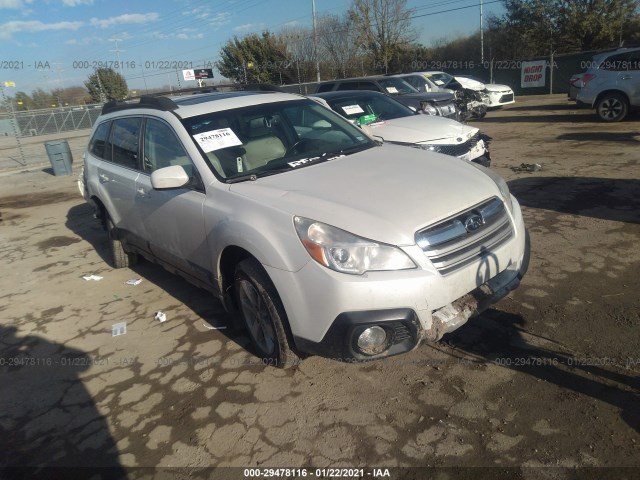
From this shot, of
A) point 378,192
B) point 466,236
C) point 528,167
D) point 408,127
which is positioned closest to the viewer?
point 466,236

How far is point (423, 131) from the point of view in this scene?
267 inches

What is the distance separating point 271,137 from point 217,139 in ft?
1.62

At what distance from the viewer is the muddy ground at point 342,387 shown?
2.48 metres

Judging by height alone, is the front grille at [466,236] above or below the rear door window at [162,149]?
below

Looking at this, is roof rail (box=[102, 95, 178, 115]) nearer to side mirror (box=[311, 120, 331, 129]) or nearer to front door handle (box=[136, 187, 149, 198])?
front door handle (box=[136, 187, 149, 198])

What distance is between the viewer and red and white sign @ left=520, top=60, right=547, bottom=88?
71.7ft

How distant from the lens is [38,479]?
2576mm

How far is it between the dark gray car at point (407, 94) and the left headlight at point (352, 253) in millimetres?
8304

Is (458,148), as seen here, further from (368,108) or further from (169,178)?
(169,178)

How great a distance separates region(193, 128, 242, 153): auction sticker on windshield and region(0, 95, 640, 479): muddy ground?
4.99ft

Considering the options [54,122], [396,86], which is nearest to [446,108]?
[396,86]

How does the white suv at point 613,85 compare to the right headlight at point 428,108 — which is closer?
the right headlight at point 428,108

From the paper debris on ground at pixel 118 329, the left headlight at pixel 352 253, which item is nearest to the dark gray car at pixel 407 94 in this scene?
the paper debris on ground at pixel 118 329

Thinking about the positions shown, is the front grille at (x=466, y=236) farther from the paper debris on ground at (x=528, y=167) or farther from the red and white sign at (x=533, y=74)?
the red and white sign at (x=533, y=74)
